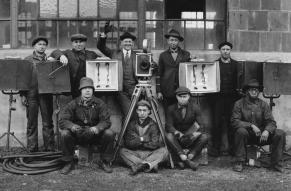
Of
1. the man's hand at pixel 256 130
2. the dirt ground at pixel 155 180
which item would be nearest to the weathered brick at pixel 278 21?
the man's hand at pixel 256 130

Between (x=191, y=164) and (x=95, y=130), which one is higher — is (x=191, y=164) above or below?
below

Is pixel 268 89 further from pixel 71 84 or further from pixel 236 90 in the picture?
pixel 71 84

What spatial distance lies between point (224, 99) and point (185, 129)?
99cm

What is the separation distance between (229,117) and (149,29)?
1.98 metres

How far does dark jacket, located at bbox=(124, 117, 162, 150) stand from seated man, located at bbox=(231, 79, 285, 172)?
1.11 metres

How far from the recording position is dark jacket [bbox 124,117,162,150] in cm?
693

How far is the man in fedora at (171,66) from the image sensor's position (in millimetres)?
7545

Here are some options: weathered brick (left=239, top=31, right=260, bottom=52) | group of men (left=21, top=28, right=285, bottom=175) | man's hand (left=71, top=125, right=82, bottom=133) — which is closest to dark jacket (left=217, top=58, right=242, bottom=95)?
group of men (left=21, top=28, right=285, bottom=175)

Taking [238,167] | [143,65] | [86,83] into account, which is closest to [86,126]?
[86,83]

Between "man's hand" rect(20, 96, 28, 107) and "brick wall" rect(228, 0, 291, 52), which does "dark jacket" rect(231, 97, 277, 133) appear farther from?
"man's hand" rect(20, 96, 28, 107)

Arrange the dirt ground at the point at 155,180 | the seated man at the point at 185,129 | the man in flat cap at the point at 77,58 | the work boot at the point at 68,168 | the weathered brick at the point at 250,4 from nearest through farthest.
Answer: the dirt ground at the point at 155,180 < the work boot at the point at 68,168 < the seated man at the point at 185,129 < the man in flat cap at the point at 77,58 < the weathered brick at the point at 250,4

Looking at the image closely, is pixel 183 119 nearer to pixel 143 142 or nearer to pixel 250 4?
pixel 143 142

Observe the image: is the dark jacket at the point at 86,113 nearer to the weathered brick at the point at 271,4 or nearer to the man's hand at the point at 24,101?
the man's hand at the point at 24,101

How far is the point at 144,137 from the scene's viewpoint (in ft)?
22.8
